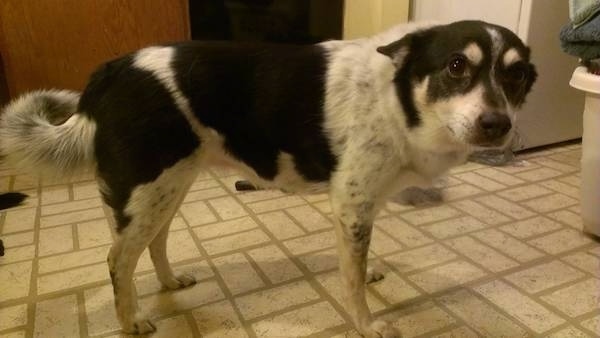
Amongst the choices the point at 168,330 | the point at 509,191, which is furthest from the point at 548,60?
the point at 168,330

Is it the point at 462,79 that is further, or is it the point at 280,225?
the point at 280,225

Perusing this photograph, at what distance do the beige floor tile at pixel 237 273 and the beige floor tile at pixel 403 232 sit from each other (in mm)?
603

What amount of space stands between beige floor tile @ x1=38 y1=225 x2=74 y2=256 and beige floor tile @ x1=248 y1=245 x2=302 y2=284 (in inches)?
28.4

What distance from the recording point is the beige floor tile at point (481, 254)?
5.76 feet

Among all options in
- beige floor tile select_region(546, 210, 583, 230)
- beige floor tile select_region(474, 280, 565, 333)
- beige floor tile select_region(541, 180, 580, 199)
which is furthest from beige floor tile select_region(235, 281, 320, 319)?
beige floor tile select_region(541, 180, 580, 199)

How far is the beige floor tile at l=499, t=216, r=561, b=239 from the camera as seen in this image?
198cm

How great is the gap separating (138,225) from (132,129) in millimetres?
266

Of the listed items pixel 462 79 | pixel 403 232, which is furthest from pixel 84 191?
pixel 462 79

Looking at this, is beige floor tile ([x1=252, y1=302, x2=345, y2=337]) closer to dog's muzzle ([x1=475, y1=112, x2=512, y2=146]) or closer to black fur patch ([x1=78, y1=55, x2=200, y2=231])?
black fur patch ([x1=78, y1=55, x2=200, y2=231])

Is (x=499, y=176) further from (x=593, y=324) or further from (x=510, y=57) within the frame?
(x=510, y=57)

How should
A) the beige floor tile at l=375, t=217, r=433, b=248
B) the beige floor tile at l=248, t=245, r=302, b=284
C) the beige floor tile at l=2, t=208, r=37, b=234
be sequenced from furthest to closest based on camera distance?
the beige floor tile at l=2, t=208, r=37, b=234
the beige floor tile at l=375, t=217, r=433, b=248
the beige floor tile at l=248, t=245, r=302, b=284

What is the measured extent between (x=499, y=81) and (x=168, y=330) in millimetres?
1130

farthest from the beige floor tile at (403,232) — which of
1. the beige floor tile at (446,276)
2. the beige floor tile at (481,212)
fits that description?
the beige floor tile at (481,212)

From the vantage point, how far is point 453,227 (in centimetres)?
203
